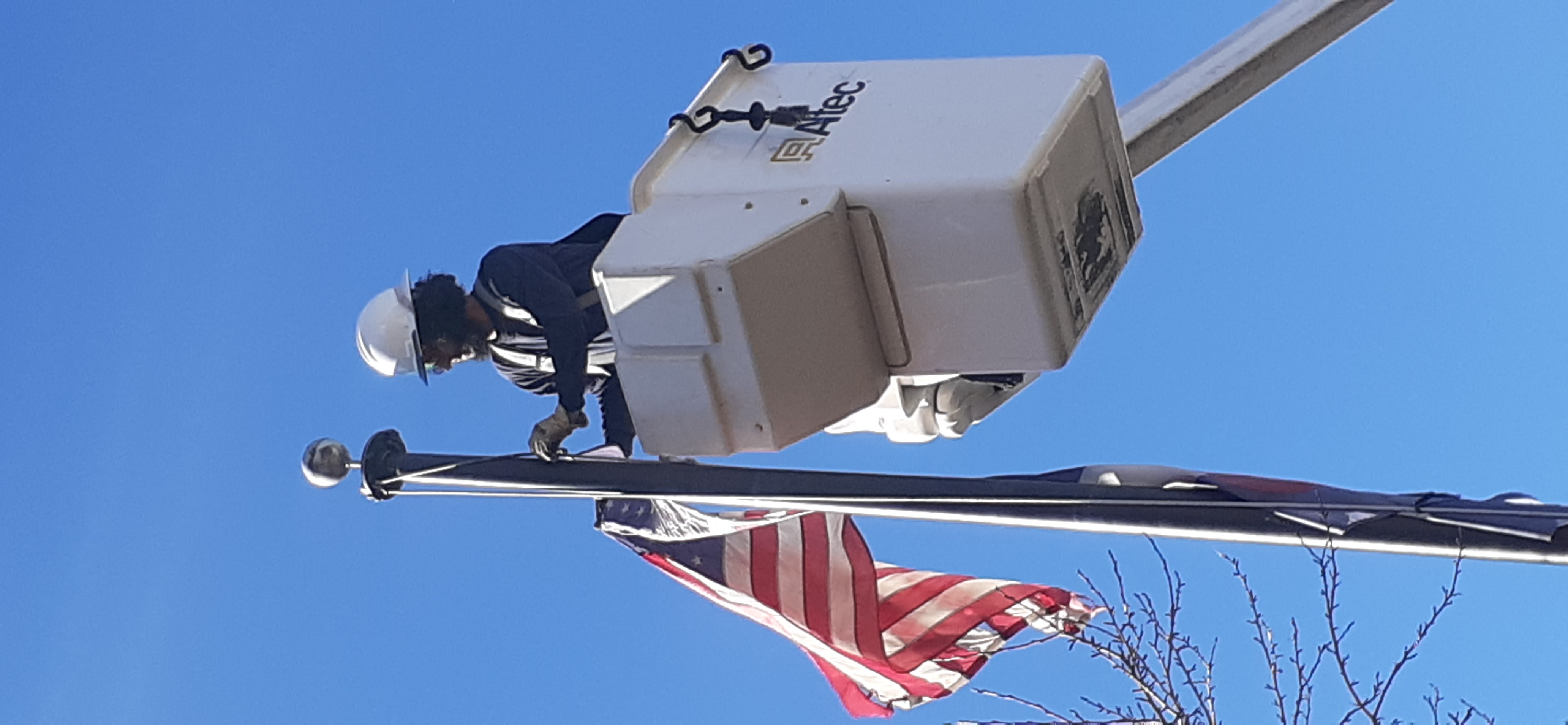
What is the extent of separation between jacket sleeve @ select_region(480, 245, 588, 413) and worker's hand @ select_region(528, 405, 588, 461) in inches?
1.2

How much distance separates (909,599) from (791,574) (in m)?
0.55

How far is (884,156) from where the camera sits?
4.41m

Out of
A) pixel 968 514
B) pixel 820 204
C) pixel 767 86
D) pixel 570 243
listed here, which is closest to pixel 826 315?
pixel 820 204

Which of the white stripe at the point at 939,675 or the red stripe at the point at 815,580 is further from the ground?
the red stripe at the point at 815,580

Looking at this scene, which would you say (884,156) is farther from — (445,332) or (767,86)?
(445,332)

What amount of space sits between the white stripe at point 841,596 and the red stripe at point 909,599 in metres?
0.16

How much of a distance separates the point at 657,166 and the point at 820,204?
62cm

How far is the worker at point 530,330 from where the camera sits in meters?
5.15

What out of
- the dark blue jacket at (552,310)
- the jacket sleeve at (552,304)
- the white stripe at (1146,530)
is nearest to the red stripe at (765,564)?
the dark blue jacket at (552,310)

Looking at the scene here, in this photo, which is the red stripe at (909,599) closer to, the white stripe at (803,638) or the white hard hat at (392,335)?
the white stripe at (803,638)

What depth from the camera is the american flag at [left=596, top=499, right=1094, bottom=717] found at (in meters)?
6.77

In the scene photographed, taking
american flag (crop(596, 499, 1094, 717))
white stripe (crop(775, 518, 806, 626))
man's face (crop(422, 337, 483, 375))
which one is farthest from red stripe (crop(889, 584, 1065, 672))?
man's face (crop(422, 337, 483, 375))

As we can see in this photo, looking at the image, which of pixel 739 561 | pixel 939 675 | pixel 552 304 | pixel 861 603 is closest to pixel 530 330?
pixel 552 304

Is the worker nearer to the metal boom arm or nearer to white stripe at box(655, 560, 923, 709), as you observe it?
white stripe at box(655, 560, 923, 709)
